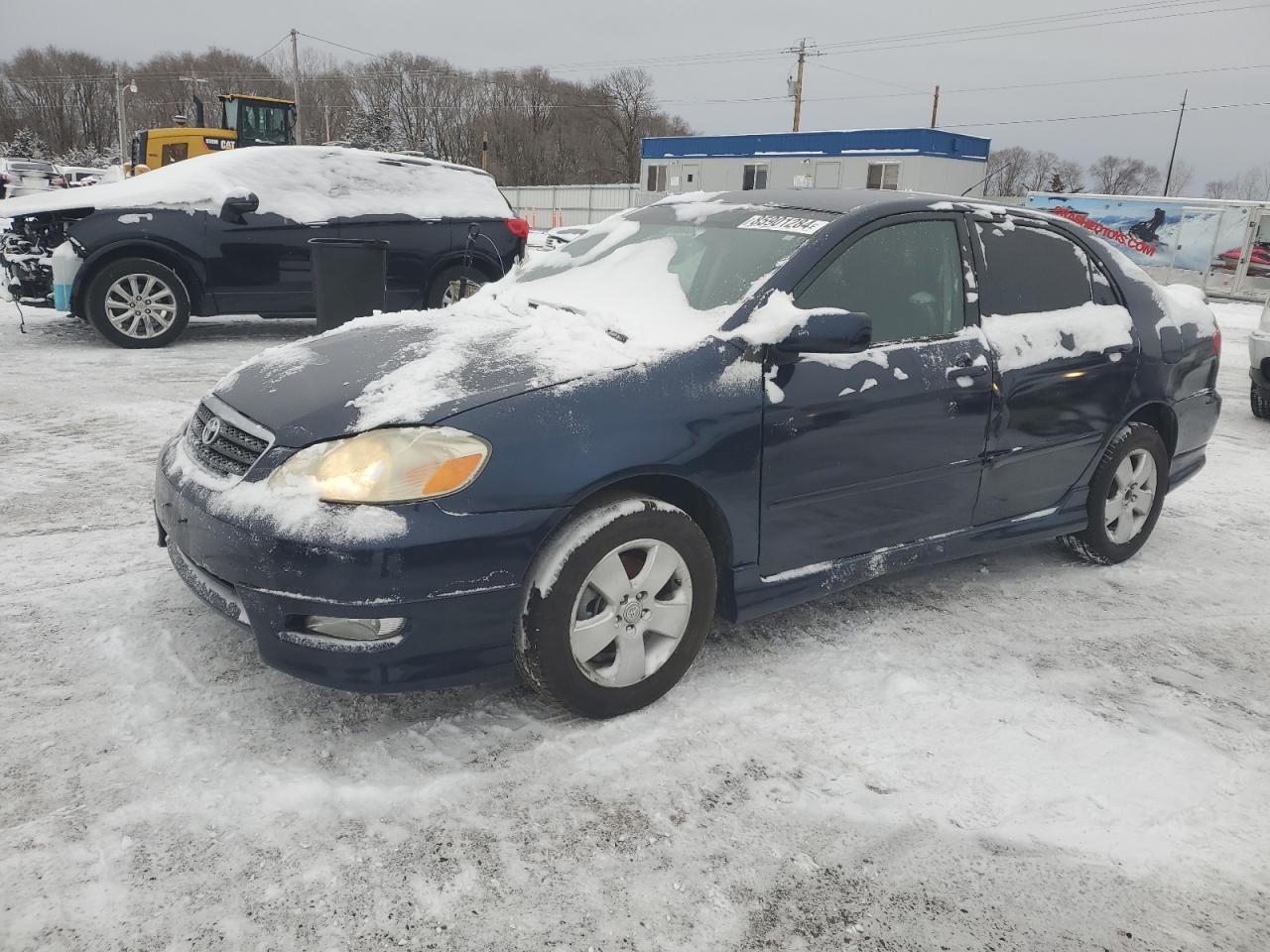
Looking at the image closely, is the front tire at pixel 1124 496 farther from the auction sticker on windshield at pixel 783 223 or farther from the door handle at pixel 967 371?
the auction sticker on windshield at pixel 783 223

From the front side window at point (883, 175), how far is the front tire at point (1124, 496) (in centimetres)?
3267

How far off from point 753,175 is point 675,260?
3897cm

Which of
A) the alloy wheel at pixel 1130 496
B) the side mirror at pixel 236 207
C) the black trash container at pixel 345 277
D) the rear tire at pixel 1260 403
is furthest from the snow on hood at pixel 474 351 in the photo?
the rear tire at pixel 1260 403

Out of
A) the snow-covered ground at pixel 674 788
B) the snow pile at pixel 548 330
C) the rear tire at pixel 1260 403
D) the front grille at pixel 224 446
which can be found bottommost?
the snow-covered ground at pixel 674 788

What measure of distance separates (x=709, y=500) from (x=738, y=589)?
0.33 meters

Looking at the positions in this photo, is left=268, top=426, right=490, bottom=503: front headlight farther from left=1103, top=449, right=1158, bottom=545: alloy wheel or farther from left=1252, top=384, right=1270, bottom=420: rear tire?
left=1252, top=384, right=1270, bottom=420: rear tire

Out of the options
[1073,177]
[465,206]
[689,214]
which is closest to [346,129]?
[1073,177]

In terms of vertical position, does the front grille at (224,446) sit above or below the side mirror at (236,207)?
below

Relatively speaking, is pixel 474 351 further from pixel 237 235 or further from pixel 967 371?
pixel 237 235

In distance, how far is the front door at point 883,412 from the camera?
302 cm

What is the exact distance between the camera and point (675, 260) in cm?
351

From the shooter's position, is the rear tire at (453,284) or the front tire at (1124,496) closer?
the front tire at (1124,496)

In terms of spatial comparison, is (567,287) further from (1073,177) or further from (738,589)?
(1073,177)

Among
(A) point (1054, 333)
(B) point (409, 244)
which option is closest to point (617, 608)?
(A) point (1054, 333)
